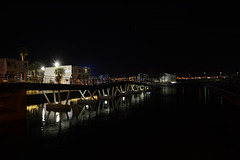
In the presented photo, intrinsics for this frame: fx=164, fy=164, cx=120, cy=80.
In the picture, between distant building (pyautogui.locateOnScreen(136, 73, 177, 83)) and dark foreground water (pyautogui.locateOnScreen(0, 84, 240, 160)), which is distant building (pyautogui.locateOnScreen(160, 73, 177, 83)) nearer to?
distant building (pyautogui.locateOnScreen(136, 73, 177, 83))

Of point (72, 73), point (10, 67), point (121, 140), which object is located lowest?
point (121, 140)

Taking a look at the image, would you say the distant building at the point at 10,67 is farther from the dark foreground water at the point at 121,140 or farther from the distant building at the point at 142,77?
the distant building at the point at 142,77

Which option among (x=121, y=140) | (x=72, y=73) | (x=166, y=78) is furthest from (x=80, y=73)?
(x=166, y=78)

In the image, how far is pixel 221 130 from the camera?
16000 mm

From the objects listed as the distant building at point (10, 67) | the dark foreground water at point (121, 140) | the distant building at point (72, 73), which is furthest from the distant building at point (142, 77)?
the dark foreground water at point (121, 140)

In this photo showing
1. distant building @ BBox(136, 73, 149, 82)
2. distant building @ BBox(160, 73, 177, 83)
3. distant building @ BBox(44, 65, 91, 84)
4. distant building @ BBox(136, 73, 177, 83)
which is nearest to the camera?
distant building @ BBox(44, 65, 91, 84)

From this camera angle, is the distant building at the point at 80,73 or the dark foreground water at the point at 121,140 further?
the distant building at the point at 80,73

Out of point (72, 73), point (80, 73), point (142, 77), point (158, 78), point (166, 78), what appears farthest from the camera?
point (166, 78)

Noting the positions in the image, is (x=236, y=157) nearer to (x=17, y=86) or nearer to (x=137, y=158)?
(x=137, y=158)

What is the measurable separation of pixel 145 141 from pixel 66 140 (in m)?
6.41

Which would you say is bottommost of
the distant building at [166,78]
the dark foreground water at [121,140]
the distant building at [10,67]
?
the dark foreground water at [121,140]

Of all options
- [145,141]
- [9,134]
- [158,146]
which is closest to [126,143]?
[145,141]

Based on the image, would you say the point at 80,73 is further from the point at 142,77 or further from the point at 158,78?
the point at 158,78

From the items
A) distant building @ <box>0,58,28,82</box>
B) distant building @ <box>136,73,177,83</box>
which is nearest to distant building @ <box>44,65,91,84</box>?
distant building @ <box>0,58,28,82</box>
